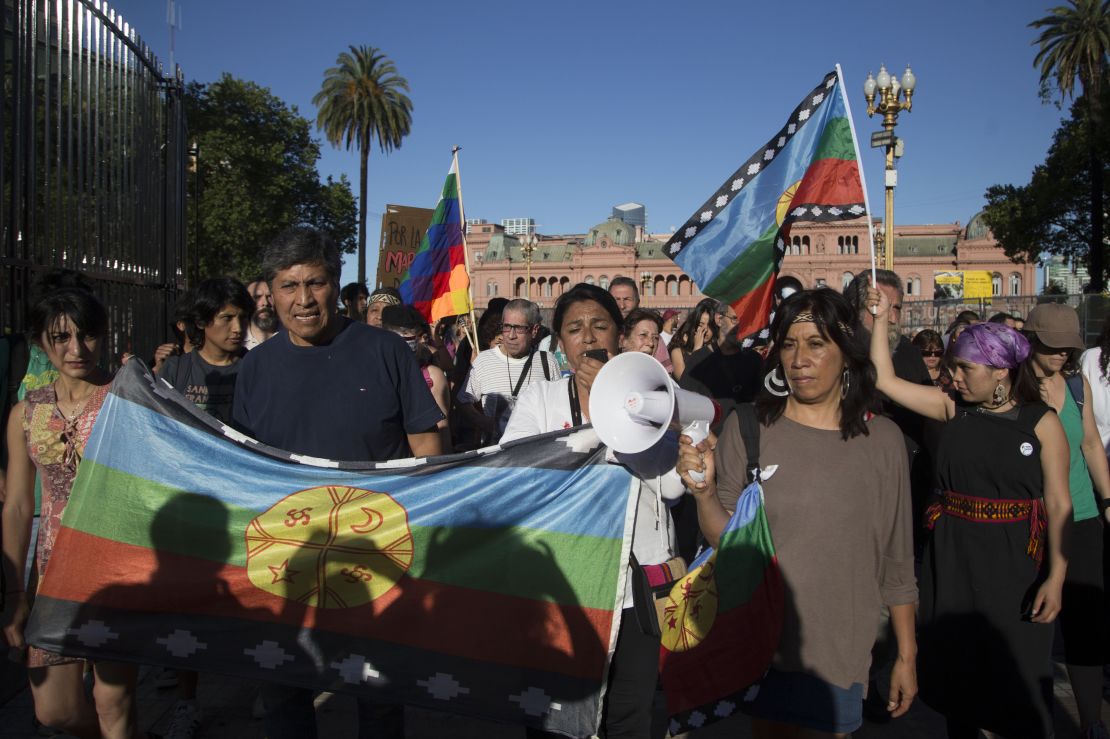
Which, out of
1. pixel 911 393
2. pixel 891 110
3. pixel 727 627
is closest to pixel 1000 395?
pixel 911 393

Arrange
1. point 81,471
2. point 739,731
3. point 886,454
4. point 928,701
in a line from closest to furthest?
point 886,454
point 81,471
point 928,701
point 739,731

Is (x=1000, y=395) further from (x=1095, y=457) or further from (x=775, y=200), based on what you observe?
(x=775, y=200)

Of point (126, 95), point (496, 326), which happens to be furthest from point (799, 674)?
point (126, 95)

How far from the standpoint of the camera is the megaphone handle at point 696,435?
108 inches

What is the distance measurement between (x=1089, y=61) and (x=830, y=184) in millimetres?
33690

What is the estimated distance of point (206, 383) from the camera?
429cm

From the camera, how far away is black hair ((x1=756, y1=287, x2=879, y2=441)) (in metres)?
2.95

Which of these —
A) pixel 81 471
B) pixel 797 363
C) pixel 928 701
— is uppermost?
pixel 797 363

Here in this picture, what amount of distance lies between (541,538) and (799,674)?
95cm

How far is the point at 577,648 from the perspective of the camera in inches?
117

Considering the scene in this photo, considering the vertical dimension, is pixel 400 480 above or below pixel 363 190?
below

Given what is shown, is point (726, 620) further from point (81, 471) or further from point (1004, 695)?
point (81, 471)

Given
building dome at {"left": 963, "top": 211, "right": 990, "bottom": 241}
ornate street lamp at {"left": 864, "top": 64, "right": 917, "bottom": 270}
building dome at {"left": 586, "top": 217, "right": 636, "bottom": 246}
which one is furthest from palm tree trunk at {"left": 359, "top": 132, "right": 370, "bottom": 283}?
building dome at {"left": 963, "top": 211, "right": 990, "bottom": 241}

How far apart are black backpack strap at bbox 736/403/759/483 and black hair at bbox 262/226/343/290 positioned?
1.57m
